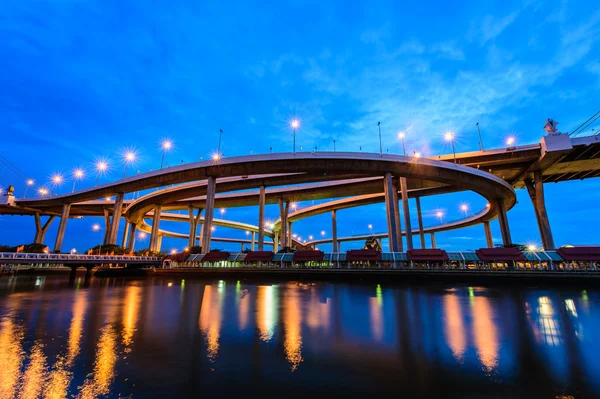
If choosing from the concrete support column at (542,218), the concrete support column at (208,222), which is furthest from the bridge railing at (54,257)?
the concrete support column at (542,218)

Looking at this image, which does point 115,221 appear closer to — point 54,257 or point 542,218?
point 54,257

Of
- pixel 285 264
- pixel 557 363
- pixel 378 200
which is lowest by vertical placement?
pixel 557 363

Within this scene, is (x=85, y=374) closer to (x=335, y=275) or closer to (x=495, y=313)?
(x=495, y=313)

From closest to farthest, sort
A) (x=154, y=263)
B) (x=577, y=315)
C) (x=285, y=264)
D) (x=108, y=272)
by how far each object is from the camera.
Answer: (x=577, y=315), (x=285, y=264), (x=108, y=272), (x=154, y=263)

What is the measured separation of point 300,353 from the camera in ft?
18.6

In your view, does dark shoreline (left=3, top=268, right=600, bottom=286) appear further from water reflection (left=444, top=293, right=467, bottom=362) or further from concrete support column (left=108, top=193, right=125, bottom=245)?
concrete support column (left=108, top=193, right=125, bottom=245)

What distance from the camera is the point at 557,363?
520 cm

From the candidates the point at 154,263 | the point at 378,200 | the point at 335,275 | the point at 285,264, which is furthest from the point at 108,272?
the point at 378,200

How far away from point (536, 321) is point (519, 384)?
20.6 ft

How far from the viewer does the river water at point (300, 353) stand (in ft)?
13.3

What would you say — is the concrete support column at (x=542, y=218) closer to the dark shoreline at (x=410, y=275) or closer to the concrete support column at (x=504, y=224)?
the concrete support column at (x=504, y=224)

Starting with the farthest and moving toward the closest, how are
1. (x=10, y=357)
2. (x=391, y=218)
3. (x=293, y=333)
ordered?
(x=391, y=218) → (x=293, y=333) → (x=10, y=357)

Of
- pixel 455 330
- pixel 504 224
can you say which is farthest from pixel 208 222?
pixel 504 224

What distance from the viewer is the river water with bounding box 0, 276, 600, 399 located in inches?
160
